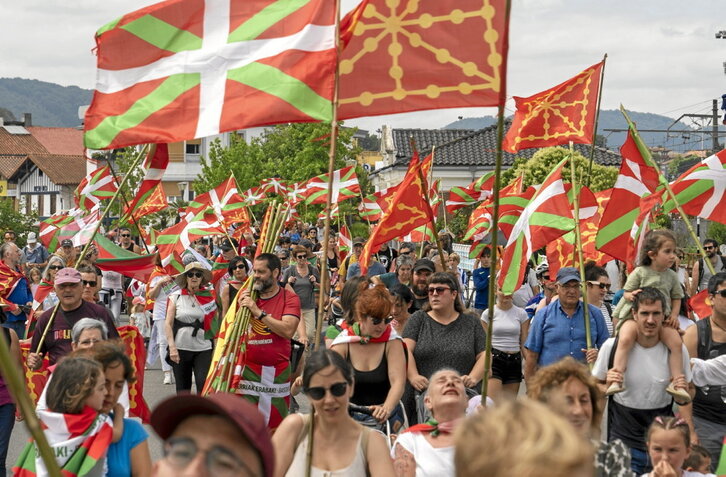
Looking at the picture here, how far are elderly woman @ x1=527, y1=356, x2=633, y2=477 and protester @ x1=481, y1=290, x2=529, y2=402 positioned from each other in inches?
179

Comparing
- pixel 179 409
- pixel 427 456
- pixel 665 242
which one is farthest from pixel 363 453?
pixel 665 242

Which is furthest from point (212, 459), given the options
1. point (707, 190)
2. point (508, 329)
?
point (707, 190)

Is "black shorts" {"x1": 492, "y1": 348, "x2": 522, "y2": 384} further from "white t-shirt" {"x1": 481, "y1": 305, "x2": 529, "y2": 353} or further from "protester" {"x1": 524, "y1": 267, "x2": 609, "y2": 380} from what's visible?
"protester" {"x1": 524, "y1": 267, "x2": 609, "y2": 380}

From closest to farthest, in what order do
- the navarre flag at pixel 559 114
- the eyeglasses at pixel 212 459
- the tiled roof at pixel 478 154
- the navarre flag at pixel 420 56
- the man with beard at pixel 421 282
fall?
the eyeglasses at pixel 212 459 → the navarre flag at pixel 420 56 → the man with beard at pixel 421 282 → the navarre flag at pixel 559 114 → the tiled roof at pixel 478 154

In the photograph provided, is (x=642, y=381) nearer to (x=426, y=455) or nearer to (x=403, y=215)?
(x=426, y=455)

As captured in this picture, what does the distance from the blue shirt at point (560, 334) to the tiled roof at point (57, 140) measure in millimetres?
120179

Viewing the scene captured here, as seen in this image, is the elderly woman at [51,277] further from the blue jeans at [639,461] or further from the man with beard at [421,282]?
the blue jeans at [639,461]

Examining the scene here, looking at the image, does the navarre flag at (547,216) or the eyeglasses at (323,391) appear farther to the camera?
the navarre flag at (547,216)

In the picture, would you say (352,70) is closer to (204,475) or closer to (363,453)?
(363,453)

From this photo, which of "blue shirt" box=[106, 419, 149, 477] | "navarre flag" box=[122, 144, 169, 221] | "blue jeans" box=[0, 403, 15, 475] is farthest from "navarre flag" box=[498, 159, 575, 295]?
"blue shirt" box=[106, 419, 149, 477]

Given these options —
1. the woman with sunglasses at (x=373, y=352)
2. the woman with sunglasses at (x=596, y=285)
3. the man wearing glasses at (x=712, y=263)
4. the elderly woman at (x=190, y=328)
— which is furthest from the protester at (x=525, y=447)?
the man wearing glasses at (x=712, y=263)

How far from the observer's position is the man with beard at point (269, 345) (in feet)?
28.5

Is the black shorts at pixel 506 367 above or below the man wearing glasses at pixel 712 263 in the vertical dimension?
below

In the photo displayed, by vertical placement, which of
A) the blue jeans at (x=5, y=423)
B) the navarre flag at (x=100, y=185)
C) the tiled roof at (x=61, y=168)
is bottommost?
the blue jeans at (x=5, y=423)
